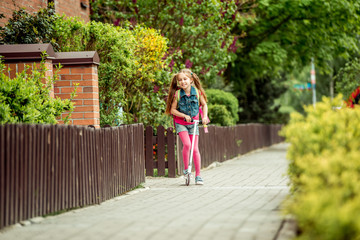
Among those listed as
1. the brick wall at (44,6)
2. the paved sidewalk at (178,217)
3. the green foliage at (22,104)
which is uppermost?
the brick wall at (44,6)

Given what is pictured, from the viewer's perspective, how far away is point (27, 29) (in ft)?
35.9

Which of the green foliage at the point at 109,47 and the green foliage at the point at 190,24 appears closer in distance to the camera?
the green foliage at the point at 109,47

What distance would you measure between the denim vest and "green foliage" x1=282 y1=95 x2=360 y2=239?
4.66 metres

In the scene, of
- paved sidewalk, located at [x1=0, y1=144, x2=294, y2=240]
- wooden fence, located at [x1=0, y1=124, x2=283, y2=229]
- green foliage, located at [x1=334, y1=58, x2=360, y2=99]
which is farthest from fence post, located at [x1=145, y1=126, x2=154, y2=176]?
green foliage, located at [x1=334, y1=58, x2=360, y2=99]

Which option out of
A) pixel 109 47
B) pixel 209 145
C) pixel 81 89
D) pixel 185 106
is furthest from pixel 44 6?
pixel 209 145

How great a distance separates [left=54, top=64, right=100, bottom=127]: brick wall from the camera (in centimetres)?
1038

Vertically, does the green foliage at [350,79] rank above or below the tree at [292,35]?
below

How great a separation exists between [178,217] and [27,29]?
18.0ft

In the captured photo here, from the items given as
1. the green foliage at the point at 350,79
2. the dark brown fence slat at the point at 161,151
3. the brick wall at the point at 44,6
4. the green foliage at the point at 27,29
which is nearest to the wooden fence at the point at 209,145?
the dark brown fence slat at the point at 161,151

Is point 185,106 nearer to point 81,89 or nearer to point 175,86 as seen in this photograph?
point 175,86

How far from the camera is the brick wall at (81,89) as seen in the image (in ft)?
34.1

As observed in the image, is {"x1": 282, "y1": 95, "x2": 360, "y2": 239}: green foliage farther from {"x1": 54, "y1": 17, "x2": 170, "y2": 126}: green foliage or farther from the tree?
the tree

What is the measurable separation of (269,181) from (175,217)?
486 cm

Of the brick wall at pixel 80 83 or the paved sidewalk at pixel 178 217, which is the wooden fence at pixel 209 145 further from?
the brick wall at pixel 80 83
